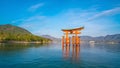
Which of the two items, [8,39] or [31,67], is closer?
[31,67]

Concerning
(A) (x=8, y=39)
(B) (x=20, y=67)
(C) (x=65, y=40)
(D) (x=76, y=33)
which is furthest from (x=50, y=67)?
(A) (x=8, y=39)

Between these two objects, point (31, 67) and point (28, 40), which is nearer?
point (31, 67)

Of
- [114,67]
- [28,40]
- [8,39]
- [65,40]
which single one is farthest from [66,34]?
[28,40]

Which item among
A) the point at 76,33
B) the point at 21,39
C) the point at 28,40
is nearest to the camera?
the point at 76,33

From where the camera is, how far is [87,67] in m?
19.4

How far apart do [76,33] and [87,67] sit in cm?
3958

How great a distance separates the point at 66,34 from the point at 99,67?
43.5 metres

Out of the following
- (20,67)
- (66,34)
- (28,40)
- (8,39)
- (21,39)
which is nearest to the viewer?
(20,67)

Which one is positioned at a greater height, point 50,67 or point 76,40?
point 76,40

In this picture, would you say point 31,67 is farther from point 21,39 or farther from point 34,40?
point 34,40

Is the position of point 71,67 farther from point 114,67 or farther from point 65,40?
point 65,40

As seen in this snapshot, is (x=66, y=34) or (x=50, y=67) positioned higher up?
(x=66, y=34)

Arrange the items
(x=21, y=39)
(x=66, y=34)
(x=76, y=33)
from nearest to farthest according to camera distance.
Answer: (x=76, y=33)
(x=66, y=34)
(x=21, y=39)

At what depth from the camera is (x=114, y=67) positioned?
65.6 ft
